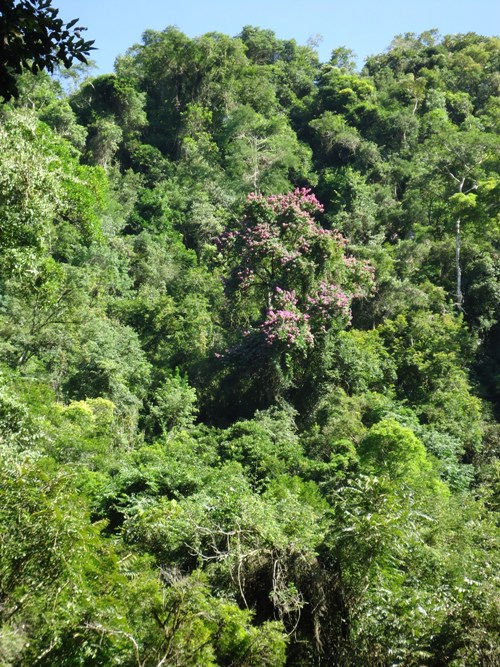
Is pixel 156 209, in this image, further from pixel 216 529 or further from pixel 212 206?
pixel 216 529

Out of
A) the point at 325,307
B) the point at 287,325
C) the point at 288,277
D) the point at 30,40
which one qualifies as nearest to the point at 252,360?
the point at 287,325

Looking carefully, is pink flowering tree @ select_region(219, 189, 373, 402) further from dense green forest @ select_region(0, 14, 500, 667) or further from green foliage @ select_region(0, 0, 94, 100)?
green foliage @ select_region(0, 0, 94, 100)

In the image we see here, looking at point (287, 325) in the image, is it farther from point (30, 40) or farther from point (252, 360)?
point (30, 40)

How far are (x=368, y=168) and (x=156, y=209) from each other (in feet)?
33.0

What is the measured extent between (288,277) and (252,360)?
2.52m

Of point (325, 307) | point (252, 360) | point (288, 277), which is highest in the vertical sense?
point (288, 277)

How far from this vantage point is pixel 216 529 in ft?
25.8

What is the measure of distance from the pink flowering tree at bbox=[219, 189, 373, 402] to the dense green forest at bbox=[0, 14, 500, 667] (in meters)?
0.08

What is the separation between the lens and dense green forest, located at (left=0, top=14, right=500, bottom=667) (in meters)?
5.02

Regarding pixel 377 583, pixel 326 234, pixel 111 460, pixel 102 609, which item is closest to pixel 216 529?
pixel 377 583

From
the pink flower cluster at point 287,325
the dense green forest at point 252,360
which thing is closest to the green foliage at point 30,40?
the dense green forest at point 252,360

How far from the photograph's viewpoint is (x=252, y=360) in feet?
52.8

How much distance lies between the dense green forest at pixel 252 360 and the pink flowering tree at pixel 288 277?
0.27 ft

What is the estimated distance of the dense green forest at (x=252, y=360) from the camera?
16.5ft
